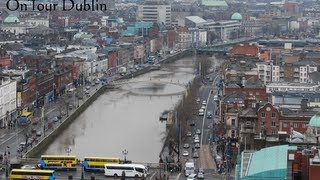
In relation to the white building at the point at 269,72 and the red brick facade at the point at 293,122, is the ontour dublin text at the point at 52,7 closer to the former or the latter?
the white building at the point at 269,72

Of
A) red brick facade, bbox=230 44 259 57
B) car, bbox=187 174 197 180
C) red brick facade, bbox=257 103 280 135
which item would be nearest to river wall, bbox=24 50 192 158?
car, bbox=187 174 197 180

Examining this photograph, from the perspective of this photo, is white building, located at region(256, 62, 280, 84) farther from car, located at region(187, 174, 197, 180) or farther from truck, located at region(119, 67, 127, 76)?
car, located at region(187, 174, 197, 180)

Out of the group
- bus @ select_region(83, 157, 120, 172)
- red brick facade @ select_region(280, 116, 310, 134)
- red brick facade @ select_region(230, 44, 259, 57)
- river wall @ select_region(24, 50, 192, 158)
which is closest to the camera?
bus @ select_region(83, 157, 120, 172)

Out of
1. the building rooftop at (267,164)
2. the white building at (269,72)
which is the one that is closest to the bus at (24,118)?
the white building at (269,72)

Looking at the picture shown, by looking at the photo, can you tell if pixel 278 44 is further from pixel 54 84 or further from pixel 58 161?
pixel 58 161

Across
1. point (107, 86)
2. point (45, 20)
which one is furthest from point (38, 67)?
point (45, 20)

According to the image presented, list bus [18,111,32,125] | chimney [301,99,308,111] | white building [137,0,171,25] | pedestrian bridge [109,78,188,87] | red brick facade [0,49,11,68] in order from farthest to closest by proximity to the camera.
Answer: white building [137,0,171,25]
pedestrian bridge [109,78,188,87]
red brick facade [0,49,11,68]
bus [18,111,32,125]
chimney [301,99,308,111]
